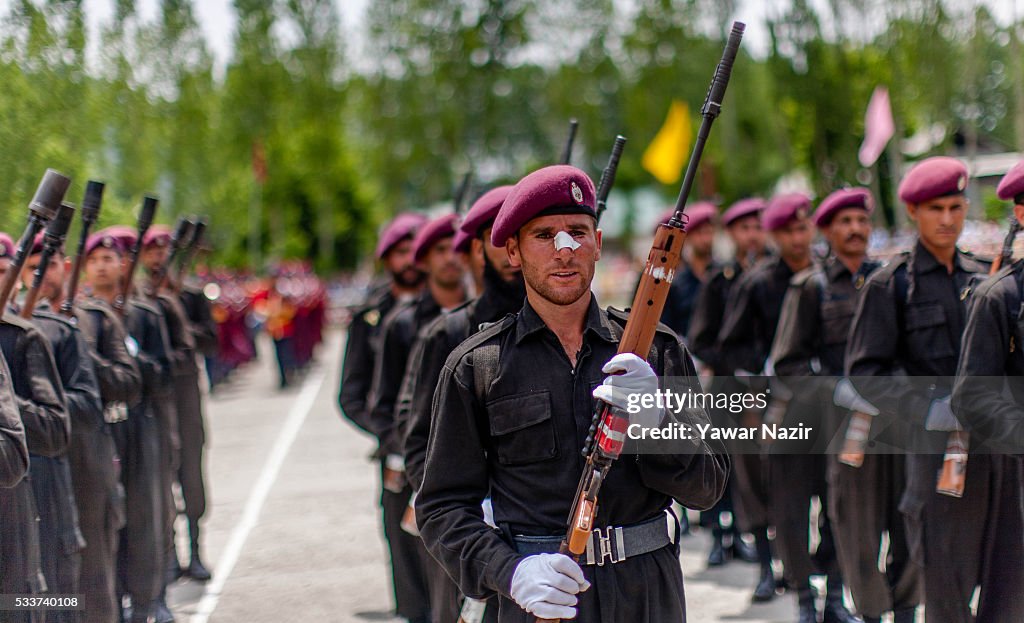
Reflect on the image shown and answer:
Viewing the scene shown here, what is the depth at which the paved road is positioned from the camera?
752 centimetres

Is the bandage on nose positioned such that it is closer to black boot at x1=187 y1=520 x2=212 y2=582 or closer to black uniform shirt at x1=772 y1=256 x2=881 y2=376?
black uniform shirt at x1=772 y1=256 x2=881 y2=376

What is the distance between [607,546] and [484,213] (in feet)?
7.27

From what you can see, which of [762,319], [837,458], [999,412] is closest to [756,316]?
[762,319]

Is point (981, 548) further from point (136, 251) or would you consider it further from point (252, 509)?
point (252, 509)

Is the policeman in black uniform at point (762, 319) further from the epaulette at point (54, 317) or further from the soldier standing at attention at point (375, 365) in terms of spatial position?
the epaulette at point (54, 317)

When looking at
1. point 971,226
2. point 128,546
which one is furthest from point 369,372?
point 971,226

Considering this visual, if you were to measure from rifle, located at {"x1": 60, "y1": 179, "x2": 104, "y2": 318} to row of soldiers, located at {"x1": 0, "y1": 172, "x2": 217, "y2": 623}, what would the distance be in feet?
0.03

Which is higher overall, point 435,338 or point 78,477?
point 435,338

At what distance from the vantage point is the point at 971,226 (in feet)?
56.7

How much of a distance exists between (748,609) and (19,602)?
13.4ft

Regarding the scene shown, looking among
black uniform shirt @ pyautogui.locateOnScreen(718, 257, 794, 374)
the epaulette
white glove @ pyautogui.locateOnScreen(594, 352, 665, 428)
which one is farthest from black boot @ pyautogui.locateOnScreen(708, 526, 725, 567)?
white glove @ pyautogui.locateOnScreen(594, 352, 665, 428)

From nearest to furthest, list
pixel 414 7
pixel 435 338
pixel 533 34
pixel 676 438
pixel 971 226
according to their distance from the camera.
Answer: pixel 676 438
pixel 435 338
pixel 971 226
pixel 414 7
pixel 533 34

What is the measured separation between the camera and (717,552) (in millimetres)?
8547

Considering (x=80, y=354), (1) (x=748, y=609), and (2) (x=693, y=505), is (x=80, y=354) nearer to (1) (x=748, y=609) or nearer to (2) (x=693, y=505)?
(2) (x=693, y=505)
